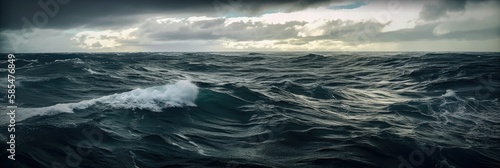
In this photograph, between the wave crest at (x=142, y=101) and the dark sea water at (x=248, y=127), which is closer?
the dark sea water at (x=248, y=127)

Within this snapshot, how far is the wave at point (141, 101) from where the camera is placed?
12.5m

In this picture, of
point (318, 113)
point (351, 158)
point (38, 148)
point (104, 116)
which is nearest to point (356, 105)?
point (318, 113)

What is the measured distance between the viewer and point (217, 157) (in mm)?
8297

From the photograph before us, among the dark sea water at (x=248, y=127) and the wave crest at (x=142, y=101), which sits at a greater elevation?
the wave crest at (x=142, y=101)

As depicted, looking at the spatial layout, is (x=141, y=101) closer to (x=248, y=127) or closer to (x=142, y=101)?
(x=142, y=101)

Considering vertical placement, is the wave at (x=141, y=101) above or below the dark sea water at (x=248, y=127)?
above

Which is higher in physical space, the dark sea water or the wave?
the wave

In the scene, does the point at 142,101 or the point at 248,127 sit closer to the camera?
the point at 248,127

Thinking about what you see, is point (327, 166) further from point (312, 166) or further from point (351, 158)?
point (351, 158)

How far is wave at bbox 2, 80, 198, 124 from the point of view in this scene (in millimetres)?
12539

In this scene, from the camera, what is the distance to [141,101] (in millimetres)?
14867

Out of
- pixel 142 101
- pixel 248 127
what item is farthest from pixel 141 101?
pixel 248 127

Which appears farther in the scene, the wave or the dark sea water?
the wave

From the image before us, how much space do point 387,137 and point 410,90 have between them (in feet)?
44.1
